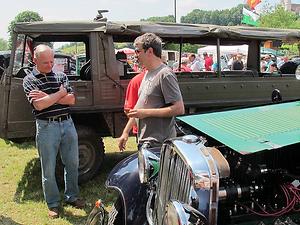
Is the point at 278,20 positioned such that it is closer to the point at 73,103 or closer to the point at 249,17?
the point at 249,17

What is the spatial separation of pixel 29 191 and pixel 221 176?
344 centimetres

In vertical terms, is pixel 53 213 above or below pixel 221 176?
below

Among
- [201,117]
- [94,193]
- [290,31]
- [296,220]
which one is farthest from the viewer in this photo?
[290,31]

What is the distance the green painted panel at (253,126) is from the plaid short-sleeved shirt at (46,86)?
1.55m

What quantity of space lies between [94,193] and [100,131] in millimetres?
879

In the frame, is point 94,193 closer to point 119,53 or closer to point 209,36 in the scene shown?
point 119,53

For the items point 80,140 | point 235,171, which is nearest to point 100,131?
point 80,140

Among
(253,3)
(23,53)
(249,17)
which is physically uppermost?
(253,3)

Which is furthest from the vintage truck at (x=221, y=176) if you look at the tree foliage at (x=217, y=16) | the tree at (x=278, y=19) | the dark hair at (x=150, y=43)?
the tree foliage at (x=217, y=16)

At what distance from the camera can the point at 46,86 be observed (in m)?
3.93

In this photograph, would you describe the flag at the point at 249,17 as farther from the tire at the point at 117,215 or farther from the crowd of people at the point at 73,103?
the tire at the point at 117,215

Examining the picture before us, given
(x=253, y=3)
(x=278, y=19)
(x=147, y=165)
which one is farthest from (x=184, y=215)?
(x=278, y=19)

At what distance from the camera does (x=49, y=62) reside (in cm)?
388

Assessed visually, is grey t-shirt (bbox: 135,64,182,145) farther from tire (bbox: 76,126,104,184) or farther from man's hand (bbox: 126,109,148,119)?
tire (bbox: 76,126,104,184)
